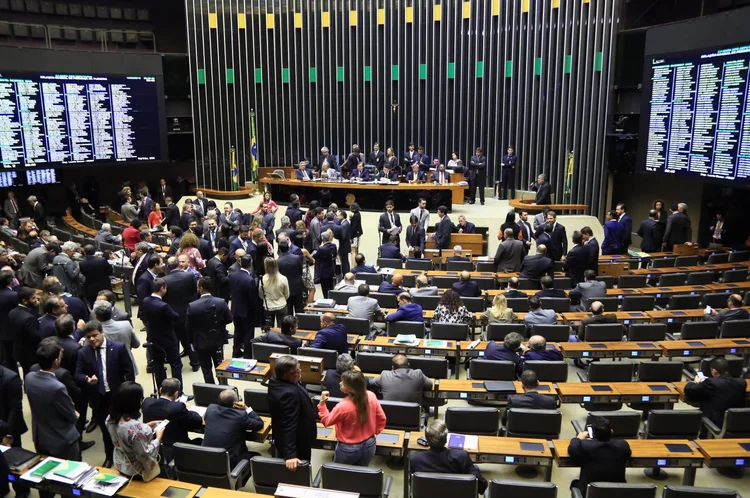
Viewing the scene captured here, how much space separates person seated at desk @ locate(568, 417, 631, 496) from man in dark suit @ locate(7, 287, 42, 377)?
15.8ft

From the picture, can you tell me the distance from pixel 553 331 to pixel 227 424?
4.10 meters

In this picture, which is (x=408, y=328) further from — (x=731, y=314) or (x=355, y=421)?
(x=731, y=314)

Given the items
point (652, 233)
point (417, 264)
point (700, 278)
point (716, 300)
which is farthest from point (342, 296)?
point (652, 233)

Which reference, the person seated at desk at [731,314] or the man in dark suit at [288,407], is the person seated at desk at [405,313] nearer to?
the man in dark suit at [288,407]

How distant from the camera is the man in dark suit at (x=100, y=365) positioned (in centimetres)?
493

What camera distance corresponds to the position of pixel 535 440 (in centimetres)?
467

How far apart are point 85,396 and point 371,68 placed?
15.1m

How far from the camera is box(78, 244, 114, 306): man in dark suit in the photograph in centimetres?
817

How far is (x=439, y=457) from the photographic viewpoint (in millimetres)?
4051

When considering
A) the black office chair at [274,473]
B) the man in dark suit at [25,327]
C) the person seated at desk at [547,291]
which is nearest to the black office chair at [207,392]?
the black office chair at [274,473]

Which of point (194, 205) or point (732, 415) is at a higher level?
point (194, 205)

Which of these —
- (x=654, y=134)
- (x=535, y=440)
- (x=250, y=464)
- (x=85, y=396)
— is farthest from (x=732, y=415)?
(x=654, y=134)

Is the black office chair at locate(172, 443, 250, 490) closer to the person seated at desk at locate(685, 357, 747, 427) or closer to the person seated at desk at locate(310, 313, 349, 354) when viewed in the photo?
the person seated at desk at locate(310, 313, 349, 354)

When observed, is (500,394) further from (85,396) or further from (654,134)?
(654,134)
